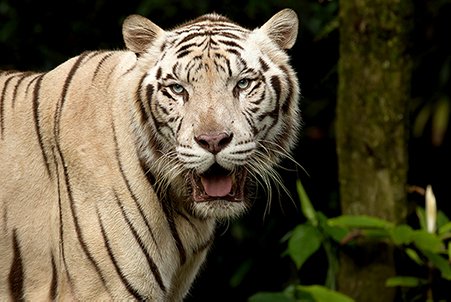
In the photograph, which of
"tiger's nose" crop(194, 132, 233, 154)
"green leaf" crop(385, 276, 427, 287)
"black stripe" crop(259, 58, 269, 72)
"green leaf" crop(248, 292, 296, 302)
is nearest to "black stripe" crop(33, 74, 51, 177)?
"tiger's nose" crop(194, 132, 233, 154)

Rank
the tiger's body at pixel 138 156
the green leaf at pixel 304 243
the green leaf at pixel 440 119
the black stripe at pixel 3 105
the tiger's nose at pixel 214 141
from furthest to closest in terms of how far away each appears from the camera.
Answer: the green leaf at pixel 440 119 < the green leaf at pixel 304 243 < the black stripe at pixel 3 105 < the tiger's body at pixel 138 156 < the tiger's nose at pixel 214 141

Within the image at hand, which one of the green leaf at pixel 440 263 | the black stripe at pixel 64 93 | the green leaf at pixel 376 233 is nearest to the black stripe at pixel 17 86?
the black stripe at pixel 64 93

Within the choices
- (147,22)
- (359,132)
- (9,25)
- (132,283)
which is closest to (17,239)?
(132,283)

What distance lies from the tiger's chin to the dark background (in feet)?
9.39

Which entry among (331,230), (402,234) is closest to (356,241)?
(331,230)

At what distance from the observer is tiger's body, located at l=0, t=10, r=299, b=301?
13.7 ft

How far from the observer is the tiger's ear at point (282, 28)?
4.40 metres

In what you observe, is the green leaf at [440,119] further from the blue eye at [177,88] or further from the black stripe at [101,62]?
the blue eye at [177,88]

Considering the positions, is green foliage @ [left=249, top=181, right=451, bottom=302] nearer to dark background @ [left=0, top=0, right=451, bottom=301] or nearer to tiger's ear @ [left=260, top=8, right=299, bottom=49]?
tiger's ear @ [left=260, top=8, right=299, bottom=49]

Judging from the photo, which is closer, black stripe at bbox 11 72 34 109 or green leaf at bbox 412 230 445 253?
black stripe at bbox 11 72 34 109

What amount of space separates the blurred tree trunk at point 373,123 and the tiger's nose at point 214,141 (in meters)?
1.88

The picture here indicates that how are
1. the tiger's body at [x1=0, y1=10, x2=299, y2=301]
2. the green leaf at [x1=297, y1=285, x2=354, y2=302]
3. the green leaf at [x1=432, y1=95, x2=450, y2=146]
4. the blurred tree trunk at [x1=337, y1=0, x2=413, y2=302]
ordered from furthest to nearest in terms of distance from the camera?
the green leaf at [x1=432, y1=95, x2=450, y2=146] → the blurred tree trunk at [x1=337, y1=0, x2=413, y2=302] → the green leaf at [x1=297, y1=285, x2=354, y2=302] → the tiger's body at [x1=0, y1=10, x2=299, y2=301]

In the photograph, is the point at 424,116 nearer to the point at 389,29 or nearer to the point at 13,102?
the point at 389,29

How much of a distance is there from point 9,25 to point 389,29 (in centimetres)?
257
